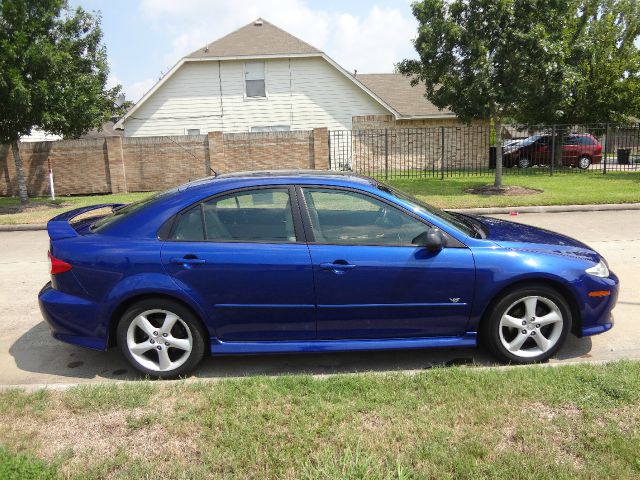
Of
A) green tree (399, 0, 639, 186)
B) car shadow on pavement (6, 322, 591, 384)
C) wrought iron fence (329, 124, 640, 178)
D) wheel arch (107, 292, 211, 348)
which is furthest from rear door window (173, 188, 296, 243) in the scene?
wrought iron fence (329, 124, 640, 178)

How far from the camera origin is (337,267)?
158 inches

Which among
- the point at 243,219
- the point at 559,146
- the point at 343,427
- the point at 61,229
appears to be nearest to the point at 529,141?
the point at 559,146

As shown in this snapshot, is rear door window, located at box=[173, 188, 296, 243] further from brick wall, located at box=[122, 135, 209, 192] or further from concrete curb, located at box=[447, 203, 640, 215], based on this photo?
brick wall, located at box=[122, 135, 209, 192]

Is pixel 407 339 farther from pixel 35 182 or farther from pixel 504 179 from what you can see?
pixel 35 182

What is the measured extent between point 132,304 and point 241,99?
22059mm

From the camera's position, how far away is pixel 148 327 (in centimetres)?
411

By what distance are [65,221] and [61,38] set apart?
12.4m

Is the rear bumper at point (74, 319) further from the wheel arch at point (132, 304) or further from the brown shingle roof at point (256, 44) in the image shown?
the brown shingle roof at point (256, 44)

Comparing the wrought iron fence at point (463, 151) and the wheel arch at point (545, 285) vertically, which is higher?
the wrought iron fence at point (463, 151)

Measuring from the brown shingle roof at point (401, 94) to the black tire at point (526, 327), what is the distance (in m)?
21.2

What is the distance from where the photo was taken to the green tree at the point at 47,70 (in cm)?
1361

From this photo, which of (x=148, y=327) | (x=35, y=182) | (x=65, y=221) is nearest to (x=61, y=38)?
(x=35, y=182)

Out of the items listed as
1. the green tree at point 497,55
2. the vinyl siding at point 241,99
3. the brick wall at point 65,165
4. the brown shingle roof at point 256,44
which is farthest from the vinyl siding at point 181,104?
the green tree at point 497,55

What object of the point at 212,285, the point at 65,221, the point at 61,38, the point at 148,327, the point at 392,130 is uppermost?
the point at 61,38
